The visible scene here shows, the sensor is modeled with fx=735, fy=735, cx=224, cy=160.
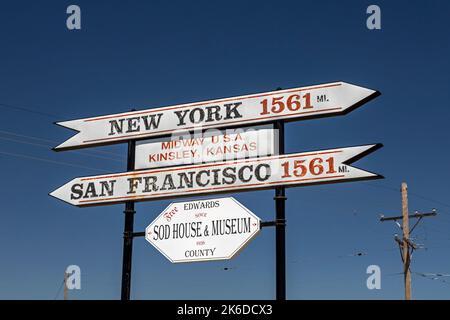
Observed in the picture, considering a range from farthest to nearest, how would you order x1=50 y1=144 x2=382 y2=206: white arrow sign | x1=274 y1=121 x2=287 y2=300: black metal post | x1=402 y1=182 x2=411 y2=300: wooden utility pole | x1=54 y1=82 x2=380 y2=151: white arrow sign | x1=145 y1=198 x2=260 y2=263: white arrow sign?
x1=402 y1=182 x2=411 y2=300: wooden utility pole < x1=145 y1=198 x2=260 y2=263: white arrow sign < x1=54 y1=82 x2=380 y2=151: white arrow sign < x1=50 y1=144 x2=382 y2=206: white arrow sign < x1=274 y1=121 x2=287 y2=300: black metal post

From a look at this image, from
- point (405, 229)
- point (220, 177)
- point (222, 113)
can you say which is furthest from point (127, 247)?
point (405, 229)

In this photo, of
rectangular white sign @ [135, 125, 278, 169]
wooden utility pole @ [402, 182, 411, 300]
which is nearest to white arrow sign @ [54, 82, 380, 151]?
rectangular white sign @ [135, 125, 278, 169]

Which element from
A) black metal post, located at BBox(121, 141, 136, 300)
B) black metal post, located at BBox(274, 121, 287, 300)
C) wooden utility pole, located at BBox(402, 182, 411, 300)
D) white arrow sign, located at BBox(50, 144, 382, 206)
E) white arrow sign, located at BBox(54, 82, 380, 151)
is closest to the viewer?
black metal post, located at BBox(274, 121, 287, 300)

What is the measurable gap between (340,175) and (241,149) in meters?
1.80

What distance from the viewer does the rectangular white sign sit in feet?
39.5

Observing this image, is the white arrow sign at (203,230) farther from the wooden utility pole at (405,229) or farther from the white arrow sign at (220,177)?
the wooden utility pole at (405,229)

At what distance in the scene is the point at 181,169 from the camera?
12.6 metres

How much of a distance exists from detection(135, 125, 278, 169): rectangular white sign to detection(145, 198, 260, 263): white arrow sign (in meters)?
0.77

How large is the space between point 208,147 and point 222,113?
62cm

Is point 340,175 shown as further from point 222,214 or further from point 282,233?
point 222,214

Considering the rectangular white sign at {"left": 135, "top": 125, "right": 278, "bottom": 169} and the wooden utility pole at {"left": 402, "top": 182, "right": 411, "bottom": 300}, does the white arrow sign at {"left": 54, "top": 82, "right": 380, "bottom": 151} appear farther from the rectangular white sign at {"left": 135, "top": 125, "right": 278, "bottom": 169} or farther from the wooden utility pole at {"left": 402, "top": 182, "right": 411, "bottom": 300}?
the wooden utility pole at {"left": 402, "top": 182, "right": 411, "bottom": 300}

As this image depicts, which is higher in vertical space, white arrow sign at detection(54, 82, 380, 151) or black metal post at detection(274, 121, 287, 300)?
white arrow sign at detection(54, 82, 380, 151)

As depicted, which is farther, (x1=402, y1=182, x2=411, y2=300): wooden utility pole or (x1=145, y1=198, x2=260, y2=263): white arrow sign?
(x1=402, y1=182, x2=411, y2=300): wooden utility pole
